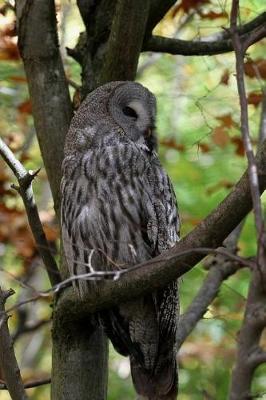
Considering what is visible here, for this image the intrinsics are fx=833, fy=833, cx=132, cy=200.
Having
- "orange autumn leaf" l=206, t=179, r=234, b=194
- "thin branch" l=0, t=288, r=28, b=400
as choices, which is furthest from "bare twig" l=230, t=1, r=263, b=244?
"orange autumn leaf" l=206, t=179, r=234, b=194

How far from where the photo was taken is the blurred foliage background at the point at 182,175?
4.89 meters

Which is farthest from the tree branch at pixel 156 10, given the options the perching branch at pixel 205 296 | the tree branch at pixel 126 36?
the perching branch at pixel 205 296

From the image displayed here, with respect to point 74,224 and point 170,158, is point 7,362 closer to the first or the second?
point 74,224

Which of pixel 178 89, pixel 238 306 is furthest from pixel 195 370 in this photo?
pixel 178 89

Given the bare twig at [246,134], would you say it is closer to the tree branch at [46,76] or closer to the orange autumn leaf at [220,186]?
the tree branch at [46,76]

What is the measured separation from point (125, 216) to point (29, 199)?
42 cm

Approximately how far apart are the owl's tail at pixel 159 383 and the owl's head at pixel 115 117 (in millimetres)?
934

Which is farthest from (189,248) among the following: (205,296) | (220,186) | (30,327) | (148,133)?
(220,186)

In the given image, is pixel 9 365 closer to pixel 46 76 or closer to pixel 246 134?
pixel 46 76

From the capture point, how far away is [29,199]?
3057 mm

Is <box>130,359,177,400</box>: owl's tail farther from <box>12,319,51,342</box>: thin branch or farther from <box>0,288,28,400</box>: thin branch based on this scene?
<box>12,319,51,342</box>: thin branch

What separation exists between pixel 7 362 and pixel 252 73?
2.14 metres

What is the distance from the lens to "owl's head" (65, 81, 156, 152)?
11.4 ft

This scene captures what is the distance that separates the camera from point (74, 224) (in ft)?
11.0
